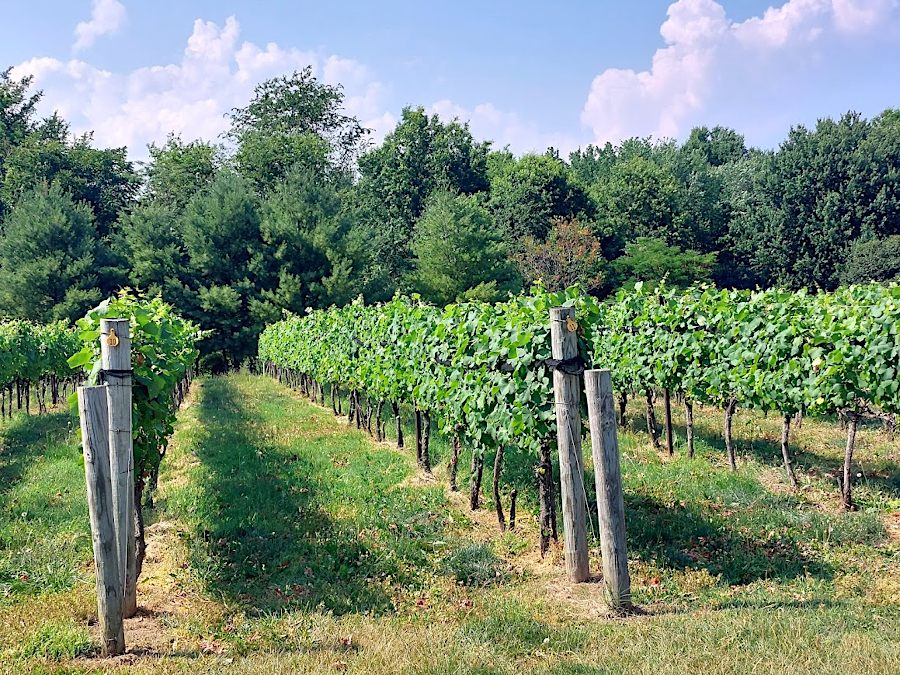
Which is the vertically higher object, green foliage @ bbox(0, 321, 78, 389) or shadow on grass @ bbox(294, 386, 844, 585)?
green foliage @ bbox(0, 321, 78, 389)

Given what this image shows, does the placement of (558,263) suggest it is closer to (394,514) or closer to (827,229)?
(827,229)

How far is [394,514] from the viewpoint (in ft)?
25.5

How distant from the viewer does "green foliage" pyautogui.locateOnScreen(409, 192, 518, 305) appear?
1537 inches

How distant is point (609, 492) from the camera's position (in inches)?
200

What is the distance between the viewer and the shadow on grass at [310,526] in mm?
5922

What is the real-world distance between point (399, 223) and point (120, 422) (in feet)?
151

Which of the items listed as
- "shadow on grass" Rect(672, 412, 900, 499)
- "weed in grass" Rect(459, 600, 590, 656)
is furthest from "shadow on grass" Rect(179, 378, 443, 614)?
"shadow on grass" Rect(672, 412, 900, 499)

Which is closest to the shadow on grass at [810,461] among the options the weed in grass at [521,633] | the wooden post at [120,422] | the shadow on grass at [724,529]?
the shadow on grass at [724,529]

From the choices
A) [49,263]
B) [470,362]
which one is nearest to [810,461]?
[470,362]

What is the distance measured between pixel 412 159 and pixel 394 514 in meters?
46.6

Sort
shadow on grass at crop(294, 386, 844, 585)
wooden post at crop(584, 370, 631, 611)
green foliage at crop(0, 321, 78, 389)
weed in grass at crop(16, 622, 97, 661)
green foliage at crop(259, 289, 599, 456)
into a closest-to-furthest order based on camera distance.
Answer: weed in grass at crop(16, 622, 97, 661) → wooden post at crop(584, 370, 631, 611) → shadow on grass at crop(294, 386, 844, 585) → green foliage at crop(259, 289, 599, 456) → green foliage at crop(0, 321, 78, 389)

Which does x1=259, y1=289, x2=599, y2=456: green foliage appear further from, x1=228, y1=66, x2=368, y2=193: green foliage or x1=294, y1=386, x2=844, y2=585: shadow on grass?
x1=228, y1=66, x2=368, y2=193: green foliage

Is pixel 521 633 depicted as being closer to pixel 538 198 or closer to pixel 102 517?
pixel 102 517

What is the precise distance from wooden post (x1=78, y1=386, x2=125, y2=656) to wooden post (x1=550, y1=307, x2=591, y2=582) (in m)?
3.32
